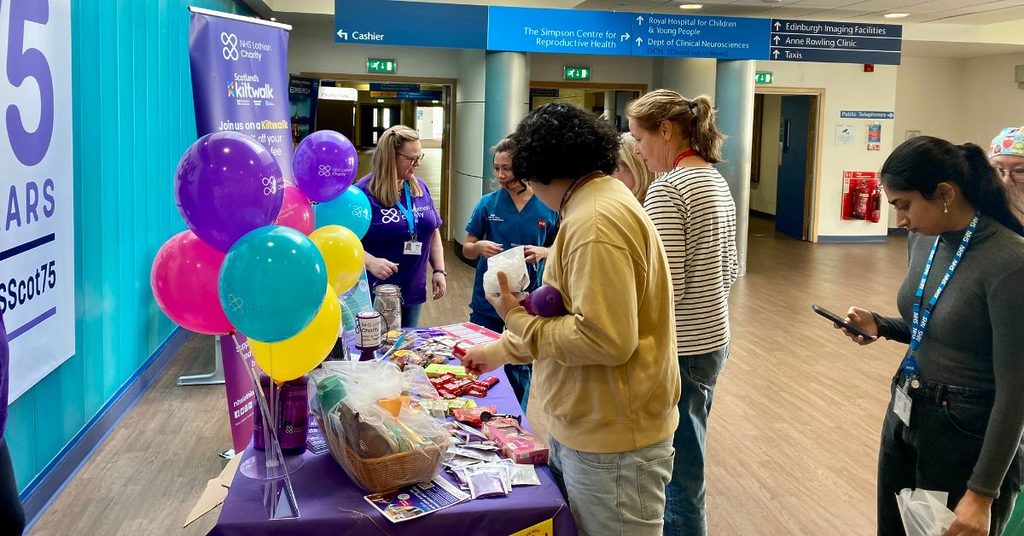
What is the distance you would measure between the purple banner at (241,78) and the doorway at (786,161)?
333 inches

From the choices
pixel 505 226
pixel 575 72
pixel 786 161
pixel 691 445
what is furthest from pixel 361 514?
pixel 786 161

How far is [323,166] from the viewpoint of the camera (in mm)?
2990

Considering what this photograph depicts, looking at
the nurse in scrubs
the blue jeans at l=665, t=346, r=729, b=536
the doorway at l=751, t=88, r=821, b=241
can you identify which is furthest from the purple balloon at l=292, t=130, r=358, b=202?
the doorway at l=751, t=88, r=821, b=241

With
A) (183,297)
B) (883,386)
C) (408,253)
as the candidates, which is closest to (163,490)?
(408,253)

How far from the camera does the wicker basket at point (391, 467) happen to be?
68.8 inches

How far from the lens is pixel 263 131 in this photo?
4328mm

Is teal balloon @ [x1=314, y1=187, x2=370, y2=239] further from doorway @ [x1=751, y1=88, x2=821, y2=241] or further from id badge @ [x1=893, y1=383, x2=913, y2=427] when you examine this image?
doorway @ [x1=751, y1=88, x2=821, y2=241]

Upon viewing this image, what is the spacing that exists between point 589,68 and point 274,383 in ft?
31.9

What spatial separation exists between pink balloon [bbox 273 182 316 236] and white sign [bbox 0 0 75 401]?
100 cm

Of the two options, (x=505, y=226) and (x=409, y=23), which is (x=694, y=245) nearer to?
(x=505, y=226)

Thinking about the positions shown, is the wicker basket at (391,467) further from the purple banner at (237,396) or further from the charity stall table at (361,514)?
the purple banner at (237,396)

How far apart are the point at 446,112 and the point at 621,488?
1004 cm

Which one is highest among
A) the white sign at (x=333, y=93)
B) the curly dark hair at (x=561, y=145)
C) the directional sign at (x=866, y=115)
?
the white sign at (x=333, y=93)

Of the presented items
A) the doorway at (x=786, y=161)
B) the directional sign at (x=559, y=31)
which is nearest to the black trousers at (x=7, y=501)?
the directional sign at (x=559, y=31)
